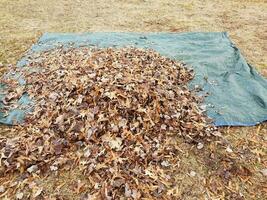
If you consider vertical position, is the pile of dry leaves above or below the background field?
above

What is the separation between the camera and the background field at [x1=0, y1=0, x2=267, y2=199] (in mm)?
3172

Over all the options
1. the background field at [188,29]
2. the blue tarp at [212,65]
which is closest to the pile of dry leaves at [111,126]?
the background field at [188,29]

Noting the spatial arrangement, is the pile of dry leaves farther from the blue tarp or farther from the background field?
the blue tarp

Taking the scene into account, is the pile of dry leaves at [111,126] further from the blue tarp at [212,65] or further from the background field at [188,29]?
the blue tarp at [212,65]

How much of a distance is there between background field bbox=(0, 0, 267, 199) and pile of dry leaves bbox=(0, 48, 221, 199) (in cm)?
18

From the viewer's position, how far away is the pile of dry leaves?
3.17 metres

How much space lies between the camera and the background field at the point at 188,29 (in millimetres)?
3172

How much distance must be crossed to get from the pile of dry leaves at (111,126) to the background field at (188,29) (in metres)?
0.18

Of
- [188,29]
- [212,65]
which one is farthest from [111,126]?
[188,29]

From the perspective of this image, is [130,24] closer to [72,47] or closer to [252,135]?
[72,47]

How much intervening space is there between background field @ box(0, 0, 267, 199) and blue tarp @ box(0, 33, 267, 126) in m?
0.24

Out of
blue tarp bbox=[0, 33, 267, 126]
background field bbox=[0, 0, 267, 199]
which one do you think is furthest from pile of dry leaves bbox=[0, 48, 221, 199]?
blue tarp bbox=[0, 33, 267, 126]

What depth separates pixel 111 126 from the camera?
3.49 metres

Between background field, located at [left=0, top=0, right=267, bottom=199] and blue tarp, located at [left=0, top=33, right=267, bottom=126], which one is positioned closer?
background field, located at [left=0, top=0, right=267, bottom=199]
